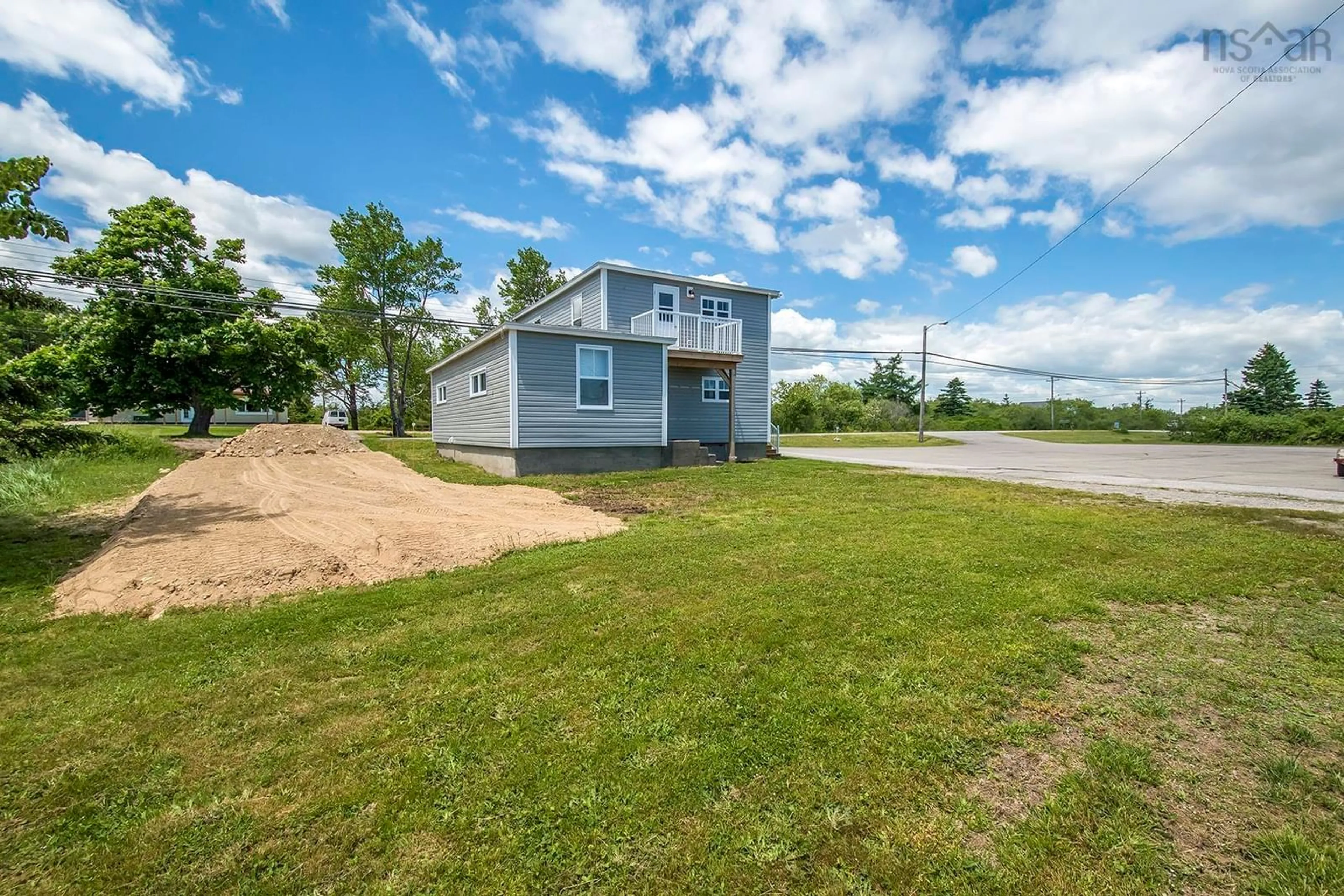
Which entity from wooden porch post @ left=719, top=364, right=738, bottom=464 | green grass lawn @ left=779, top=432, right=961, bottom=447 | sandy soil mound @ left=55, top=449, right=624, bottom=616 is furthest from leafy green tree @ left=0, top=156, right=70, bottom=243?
green grass lawn @ left=779, top=432, right=961, bottom=447

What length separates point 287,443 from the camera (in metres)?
17.6

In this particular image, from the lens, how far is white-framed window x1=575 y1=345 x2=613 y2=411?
12.6 metres

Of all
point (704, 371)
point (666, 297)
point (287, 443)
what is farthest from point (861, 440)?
point (287, 443)

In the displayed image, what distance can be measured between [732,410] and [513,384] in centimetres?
660

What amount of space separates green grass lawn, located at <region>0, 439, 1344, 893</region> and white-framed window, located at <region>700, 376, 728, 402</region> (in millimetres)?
12703

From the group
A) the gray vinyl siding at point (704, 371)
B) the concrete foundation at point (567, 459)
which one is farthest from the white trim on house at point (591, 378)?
the gray vinyl siding at point (704, 371)

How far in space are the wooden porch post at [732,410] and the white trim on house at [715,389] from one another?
38cm

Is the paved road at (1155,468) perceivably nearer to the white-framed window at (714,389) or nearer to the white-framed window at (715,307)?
the white-framed window at (714,389)

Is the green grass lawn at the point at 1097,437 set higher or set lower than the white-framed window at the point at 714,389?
lower

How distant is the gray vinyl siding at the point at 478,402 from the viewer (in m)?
12.3

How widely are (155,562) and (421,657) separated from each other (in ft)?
11.5

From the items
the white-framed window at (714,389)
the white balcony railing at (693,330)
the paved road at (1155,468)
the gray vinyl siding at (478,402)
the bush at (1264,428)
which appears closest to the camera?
the paved road at (1155,468)

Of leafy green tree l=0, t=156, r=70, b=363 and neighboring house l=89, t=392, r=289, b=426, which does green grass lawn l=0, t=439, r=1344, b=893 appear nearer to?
leafy green tree l=0, t=156, r=70, b=363

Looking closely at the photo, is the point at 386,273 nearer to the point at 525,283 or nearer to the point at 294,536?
the point at 525,283
